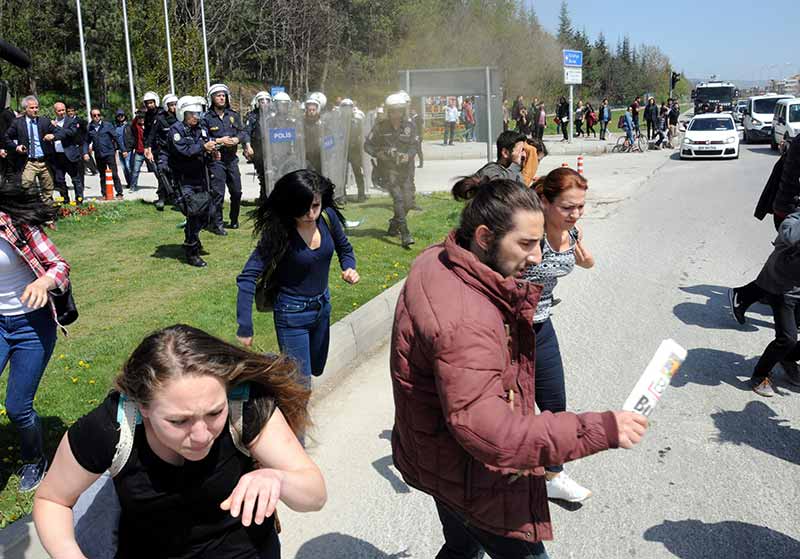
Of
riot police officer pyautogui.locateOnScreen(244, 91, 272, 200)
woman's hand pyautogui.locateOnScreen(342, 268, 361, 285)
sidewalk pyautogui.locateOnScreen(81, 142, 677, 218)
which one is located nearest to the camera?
woman's hand pyautogui.locateOnScreen(342, 268, 361, 285)

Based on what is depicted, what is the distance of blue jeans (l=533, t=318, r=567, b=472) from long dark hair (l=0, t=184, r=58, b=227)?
250 cm

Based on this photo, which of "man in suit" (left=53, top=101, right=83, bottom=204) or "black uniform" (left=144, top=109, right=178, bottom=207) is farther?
"man in suit" (left=53, top=101, right=83, bottom=204)

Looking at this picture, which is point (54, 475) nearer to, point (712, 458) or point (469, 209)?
point (469, 209)

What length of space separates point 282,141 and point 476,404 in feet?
35.0

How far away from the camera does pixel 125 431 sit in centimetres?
208

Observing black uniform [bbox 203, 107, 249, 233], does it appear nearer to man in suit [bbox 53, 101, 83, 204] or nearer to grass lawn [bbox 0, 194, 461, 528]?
grass lawn [bbox 0, 194, 461, 528]

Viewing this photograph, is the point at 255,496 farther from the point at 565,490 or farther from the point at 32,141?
the point at 32,141

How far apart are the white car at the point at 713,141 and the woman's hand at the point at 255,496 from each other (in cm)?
2415

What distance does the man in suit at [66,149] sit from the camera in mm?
12852

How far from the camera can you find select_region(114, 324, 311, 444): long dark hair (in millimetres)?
2043

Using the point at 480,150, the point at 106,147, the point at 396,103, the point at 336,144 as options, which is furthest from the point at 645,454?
the point at 480,150

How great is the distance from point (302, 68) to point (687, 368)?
A: 165ft

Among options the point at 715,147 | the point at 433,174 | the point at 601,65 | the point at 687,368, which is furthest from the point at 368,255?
the point at 601,65

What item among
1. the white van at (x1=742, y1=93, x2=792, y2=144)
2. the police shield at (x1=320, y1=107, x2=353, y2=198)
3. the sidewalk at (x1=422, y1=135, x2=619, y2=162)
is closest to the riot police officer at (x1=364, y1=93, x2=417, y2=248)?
the police shield at (x1=320, y1=107, x2=353, y2=198)
